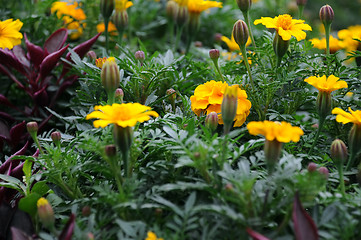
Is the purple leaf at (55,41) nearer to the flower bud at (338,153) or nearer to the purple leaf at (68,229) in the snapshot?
the purple leaf at (68,229)

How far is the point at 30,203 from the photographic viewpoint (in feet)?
2.91

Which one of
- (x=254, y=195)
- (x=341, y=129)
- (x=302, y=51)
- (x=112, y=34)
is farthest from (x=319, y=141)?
(x=112, y=34)

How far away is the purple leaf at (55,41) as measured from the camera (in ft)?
4.43

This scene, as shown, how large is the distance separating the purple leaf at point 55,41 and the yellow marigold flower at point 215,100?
0.55m

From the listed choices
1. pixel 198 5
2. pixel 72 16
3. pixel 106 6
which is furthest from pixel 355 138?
pixel 72 16

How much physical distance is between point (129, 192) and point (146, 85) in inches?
16.1

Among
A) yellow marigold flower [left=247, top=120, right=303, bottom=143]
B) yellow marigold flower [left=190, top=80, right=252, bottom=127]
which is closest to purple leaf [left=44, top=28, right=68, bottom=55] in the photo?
yellow marigold flower [left=190, top=80, right=252, bottom=127]

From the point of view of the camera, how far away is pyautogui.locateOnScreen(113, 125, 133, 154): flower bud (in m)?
A: 0.79

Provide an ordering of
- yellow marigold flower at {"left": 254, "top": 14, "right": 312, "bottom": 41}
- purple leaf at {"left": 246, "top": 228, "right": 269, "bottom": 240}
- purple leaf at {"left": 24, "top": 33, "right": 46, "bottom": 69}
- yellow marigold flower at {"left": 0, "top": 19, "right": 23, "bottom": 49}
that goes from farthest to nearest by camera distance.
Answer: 1. purple leaf at {"left": 24, "top": 33, "right": 46, "bottom": 69}
2. yellow marigold flower at {"left": 0, "top": 19, "right": 23, "bottom": 49}
3. yellow marigold flower at {"left": 254, "top": 14, "right": 312, "bottom": 41}
4. purple leaf at {"left": 246, "top": 228, "right": 269, "bottom": 240}

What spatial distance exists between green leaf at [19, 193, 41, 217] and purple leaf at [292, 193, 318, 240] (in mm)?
532

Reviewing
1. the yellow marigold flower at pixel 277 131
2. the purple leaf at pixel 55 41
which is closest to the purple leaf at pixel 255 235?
the yellow marigold flower at pixel 277 131

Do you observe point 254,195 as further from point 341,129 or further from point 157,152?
point 341,129

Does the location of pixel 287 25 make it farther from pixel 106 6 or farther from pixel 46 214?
pixel 46 214

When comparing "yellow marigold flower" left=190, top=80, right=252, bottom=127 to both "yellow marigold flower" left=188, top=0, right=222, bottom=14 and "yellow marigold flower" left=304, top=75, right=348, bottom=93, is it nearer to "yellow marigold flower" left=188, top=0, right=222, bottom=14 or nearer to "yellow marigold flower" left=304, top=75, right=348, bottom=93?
"yellow marigold flower" left=304, top=75, right=348, bottom=93
